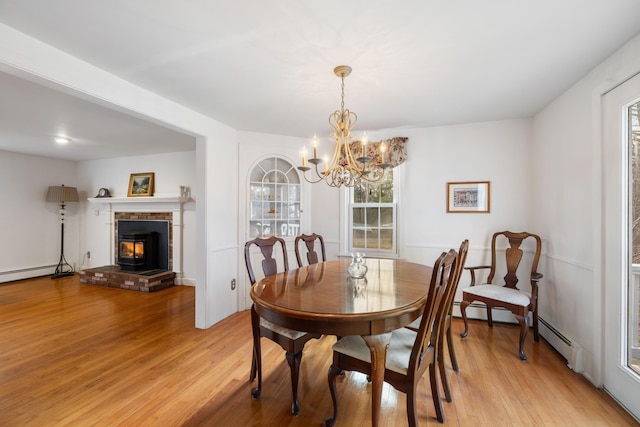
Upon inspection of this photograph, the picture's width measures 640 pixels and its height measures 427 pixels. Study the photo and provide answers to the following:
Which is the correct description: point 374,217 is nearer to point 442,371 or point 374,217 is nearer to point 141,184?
point 442,371

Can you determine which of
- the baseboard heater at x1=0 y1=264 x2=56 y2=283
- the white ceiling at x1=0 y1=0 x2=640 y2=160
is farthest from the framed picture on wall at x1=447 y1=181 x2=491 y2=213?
the baseboard heater at x1=0 y1=264 x2=56 y2=283

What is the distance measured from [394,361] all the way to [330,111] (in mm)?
2408

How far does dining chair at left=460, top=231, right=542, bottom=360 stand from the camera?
2.52 metres

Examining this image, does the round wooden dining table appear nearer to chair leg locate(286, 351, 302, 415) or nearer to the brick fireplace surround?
chair leg locate(286, 351, 302, 415)

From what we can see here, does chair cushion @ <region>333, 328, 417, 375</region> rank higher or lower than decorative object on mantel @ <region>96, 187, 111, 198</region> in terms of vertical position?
lower

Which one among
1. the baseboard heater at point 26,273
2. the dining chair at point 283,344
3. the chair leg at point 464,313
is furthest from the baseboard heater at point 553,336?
the baseboard heater at point 26,273

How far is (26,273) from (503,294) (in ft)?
25.7

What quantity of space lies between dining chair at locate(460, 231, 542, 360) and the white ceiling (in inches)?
56.6

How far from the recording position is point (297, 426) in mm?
1678

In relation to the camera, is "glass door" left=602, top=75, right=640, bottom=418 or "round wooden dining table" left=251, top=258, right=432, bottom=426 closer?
"round wooden dining table" left=251, top=258, right=432, bottom=426

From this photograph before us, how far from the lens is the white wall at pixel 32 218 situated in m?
5.04

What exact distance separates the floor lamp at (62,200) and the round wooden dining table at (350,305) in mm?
5847

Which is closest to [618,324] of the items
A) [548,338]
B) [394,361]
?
[548,338]

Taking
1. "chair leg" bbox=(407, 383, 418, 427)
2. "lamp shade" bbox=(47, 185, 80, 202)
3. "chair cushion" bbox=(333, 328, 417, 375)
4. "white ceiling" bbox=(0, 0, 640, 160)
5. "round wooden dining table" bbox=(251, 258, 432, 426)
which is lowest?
"chair leg" bbox=(407, 383, 418, 427)
